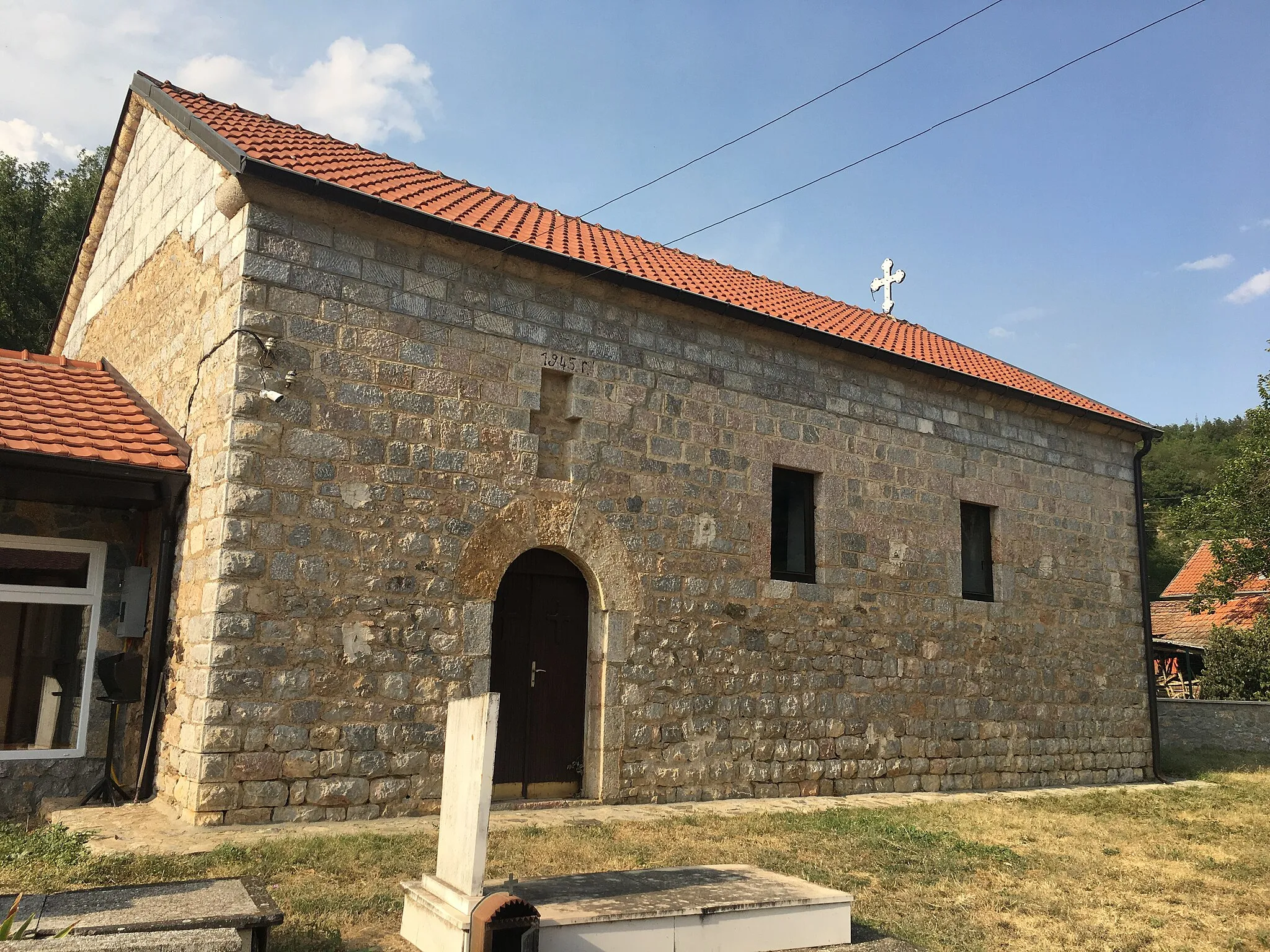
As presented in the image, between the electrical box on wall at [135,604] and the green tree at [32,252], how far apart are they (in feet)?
39.8

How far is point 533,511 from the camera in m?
7.41

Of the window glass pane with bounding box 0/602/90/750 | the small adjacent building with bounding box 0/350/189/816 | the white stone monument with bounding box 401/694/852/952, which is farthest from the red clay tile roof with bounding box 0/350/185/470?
the white stone monument with bounding box 401/694/852/952

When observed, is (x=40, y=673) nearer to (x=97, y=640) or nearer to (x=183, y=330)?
(x=97, y=640)

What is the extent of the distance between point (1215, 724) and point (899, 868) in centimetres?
1161

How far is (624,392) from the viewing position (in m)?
8.06

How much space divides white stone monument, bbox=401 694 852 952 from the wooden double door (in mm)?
3178

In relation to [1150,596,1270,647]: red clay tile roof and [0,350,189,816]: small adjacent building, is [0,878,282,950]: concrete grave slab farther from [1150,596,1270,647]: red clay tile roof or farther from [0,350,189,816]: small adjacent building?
[1150,596,1270,647]: red clay tile roof

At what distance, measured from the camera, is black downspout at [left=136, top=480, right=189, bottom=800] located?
22.1 feet

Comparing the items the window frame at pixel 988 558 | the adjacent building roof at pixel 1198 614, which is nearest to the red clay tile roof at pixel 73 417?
the window frame at pixel 988 558

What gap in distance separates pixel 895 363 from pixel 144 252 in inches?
281

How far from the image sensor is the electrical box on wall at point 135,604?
22.9ft

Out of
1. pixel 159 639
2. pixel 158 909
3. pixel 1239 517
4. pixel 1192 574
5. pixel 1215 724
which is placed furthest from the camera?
pixel 1192 574

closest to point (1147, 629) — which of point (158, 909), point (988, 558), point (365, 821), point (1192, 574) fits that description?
point (988, 558)

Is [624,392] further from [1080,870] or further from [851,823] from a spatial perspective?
[1080,870]
